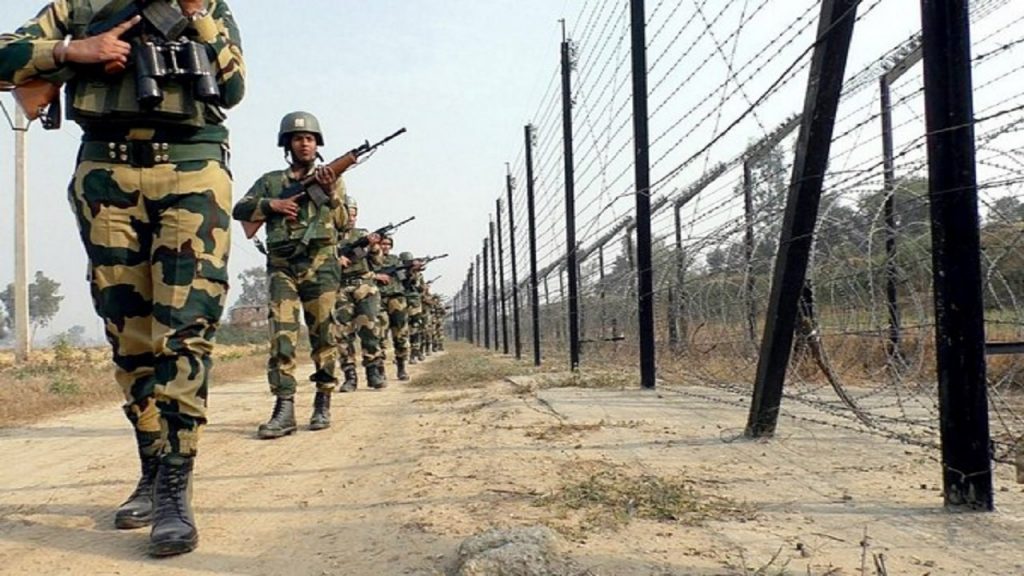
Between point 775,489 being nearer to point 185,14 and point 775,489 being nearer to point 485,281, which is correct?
point 185,14

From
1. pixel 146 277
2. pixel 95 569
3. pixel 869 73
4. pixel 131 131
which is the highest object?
pixel 869 73

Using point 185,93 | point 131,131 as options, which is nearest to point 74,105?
point 131,131

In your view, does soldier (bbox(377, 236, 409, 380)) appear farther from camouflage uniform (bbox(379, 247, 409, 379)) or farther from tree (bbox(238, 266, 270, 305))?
tree (bbox(238, 266, 270, 305))

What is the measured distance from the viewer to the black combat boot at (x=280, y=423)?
433 cm

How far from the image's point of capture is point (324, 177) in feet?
15.7

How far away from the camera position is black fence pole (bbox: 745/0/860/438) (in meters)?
2.79

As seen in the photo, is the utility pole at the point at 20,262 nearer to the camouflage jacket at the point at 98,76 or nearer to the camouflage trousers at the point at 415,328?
the camouflage trousers at the point at 415,328

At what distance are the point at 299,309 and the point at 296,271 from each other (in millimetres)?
224

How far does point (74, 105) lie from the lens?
2344 mm

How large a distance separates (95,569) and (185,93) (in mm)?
1384

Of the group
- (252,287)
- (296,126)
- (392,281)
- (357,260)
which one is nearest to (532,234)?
(392,281)

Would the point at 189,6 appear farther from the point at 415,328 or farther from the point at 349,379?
the point at 415,328

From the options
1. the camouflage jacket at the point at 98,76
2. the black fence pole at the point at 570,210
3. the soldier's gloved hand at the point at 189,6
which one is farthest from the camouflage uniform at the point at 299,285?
the black fence pole at the point at 570,210

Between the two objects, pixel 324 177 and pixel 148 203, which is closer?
pixel 148 203
